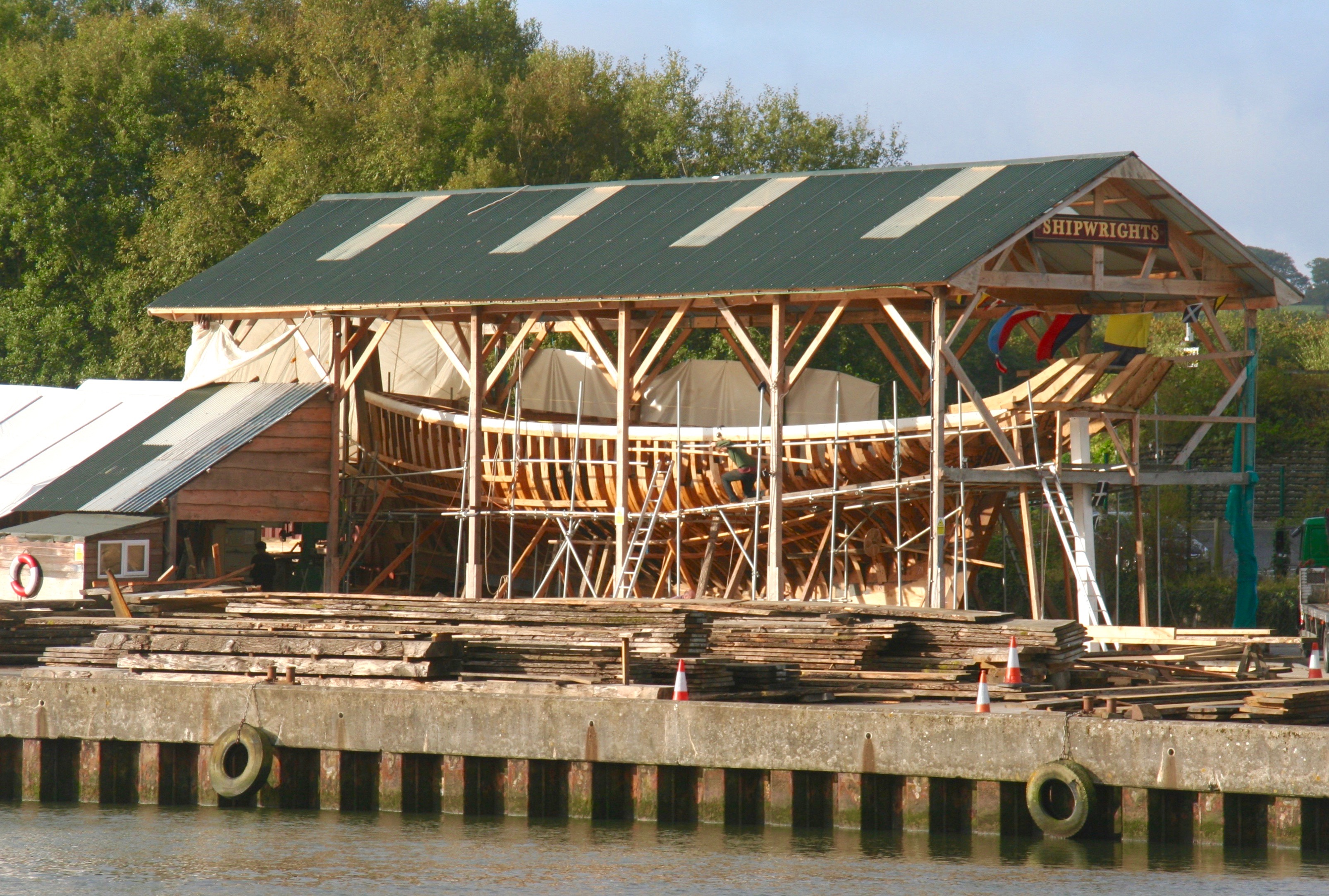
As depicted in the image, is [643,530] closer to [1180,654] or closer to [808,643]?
[1180,654]

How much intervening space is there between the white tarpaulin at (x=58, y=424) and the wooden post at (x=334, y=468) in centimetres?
337

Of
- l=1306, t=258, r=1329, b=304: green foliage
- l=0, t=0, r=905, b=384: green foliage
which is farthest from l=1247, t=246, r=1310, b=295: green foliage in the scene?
l=0, t=0, r=905, b=384: green foliage

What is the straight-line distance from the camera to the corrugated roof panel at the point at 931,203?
84.6ft

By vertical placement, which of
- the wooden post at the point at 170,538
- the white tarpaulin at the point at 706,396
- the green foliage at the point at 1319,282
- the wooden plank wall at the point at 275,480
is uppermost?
the green foliage at the point at 1319,282

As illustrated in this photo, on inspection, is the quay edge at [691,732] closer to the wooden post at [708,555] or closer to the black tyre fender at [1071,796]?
the black tyre fender at [1071,796]

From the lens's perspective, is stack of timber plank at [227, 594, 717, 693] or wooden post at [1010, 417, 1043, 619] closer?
stack of timber plank at [227, 594, 717, 693]

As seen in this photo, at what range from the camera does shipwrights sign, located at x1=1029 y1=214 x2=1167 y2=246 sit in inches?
984

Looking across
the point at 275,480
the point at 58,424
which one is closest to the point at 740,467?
the point at 275,480

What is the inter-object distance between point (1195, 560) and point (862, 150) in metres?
21.1

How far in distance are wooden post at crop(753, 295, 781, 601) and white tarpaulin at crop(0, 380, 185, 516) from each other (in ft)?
37.7

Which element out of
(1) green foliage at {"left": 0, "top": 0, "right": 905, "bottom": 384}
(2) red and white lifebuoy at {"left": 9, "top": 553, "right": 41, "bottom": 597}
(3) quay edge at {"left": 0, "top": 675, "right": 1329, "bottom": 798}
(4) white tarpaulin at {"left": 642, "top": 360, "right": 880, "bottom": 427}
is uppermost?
(1) green foliage at {"left": 0, "top": 0, "right": 905, "bottom": 384}

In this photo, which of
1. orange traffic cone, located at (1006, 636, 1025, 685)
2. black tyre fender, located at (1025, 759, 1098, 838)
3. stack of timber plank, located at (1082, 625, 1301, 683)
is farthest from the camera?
stack of timber plank, located at (1082, 625, 1301, 683)

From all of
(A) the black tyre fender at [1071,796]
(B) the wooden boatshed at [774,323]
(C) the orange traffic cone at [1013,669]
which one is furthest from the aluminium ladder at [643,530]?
(A) the black tyre fender at [1071,796]

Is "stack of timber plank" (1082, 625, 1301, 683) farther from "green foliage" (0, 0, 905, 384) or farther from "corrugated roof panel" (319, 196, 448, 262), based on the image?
"green foliage" (0, 0, 905, 384)
